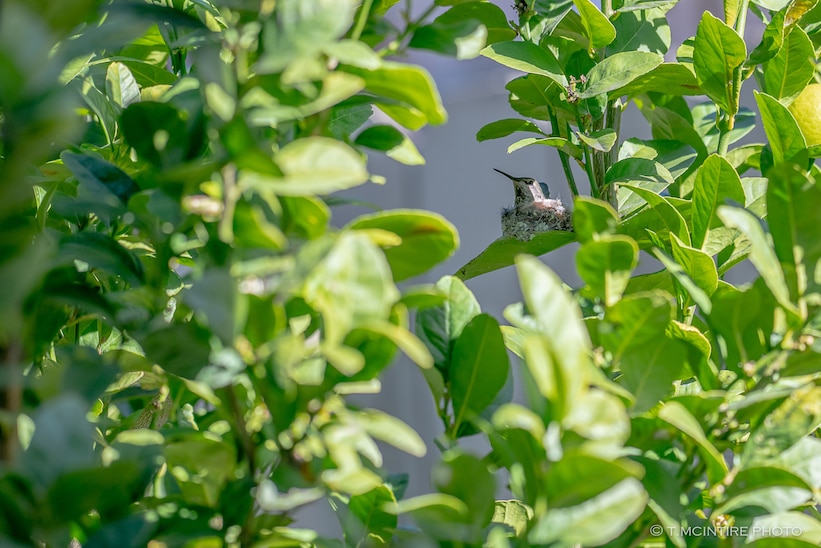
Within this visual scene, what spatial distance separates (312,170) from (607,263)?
0.39 feet

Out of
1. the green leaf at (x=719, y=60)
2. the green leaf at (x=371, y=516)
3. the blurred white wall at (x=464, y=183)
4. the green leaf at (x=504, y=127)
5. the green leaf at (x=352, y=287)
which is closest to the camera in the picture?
the green leaf at (x=352, y=287)

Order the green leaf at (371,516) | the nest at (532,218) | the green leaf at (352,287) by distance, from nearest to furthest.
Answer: the green leaf at (352,287) < the green leaf at (371,516) < the nest at (532,218)

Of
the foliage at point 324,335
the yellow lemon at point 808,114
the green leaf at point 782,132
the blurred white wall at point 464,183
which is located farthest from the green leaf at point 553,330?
the blurred white wall at point 464,183

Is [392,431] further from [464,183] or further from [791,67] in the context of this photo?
[464,183]

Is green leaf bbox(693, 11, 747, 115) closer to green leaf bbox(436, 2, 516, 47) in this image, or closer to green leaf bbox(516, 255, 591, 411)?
green leaf bbox(436, 2, 516, 47)

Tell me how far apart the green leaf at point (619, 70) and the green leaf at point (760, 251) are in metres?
0.18

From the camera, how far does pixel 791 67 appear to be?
0.47 meters


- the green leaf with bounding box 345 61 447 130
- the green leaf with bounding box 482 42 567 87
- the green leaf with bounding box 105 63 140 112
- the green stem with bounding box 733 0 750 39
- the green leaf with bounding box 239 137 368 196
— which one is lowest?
the green leaf with bounding box 105 63 140 112

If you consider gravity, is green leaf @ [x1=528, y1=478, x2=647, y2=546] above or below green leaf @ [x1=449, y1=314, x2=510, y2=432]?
above

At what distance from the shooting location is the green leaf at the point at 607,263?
282 millimetres

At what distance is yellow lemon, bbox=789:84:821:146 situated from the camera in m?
0.49

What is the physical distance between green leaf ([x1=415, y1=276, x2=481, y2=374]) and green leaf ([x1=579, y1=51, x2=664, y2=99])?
169mm

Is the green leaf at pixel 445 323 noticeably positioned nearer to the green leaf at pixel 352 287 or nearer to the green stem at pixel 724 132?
the green leaf at pixel 352 287

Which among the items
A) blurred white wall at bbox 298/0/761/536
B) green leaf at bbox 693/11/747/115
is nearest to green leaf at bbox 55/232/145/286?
green leaf at bbox 693/11/747/115
